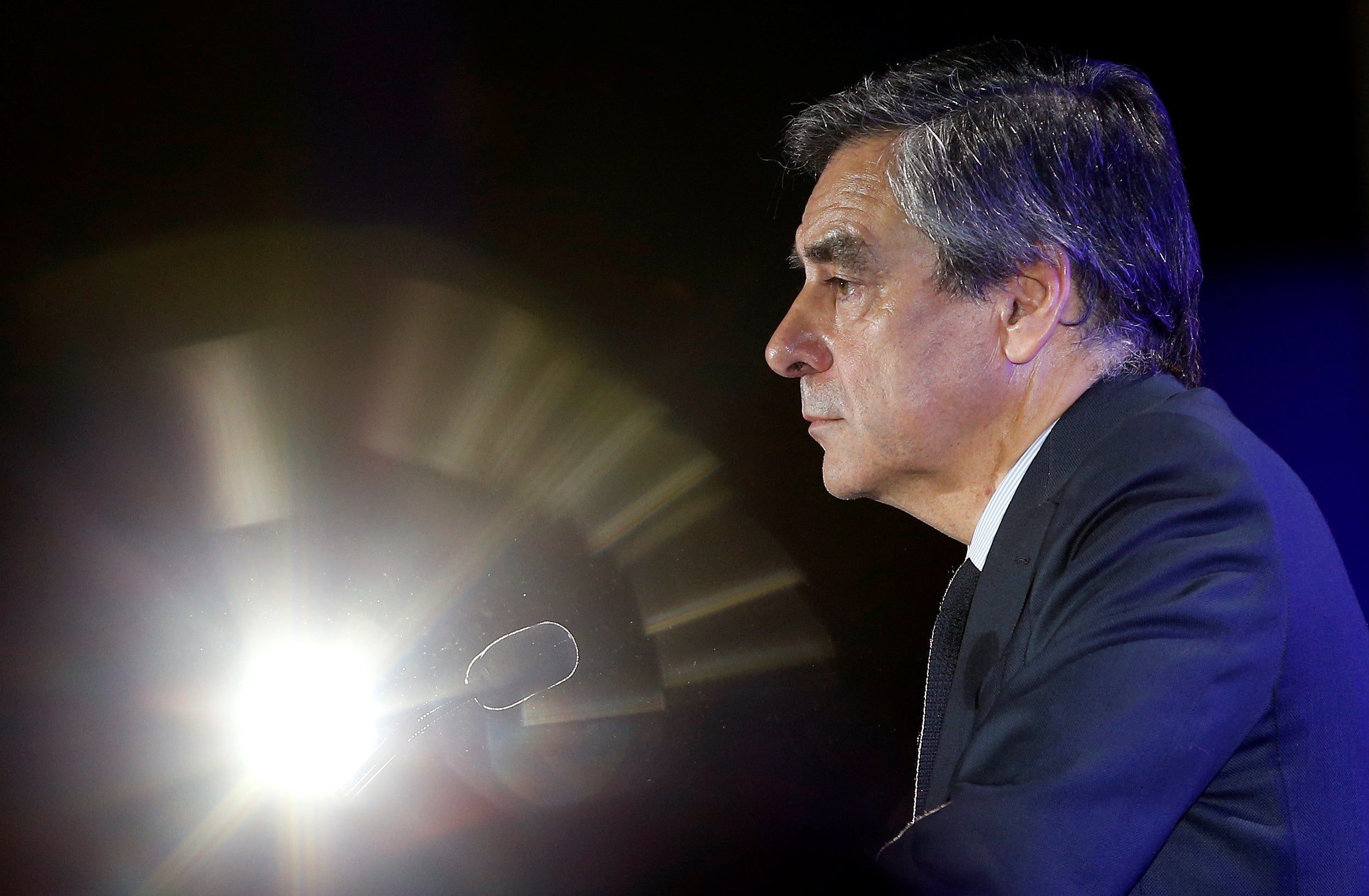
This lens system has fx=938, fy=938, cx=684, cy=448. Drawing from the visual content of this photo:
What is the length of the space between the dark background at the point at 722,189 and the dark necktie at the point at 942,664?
0.51m

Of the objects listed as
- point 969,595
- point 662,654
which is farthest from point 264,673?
point 969,595

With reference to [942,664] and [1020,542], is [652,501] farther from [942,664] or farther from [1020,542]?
[1020,542]

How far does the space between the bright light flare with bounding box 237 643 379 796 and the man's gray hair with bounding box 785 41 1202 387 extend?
43.4 inches

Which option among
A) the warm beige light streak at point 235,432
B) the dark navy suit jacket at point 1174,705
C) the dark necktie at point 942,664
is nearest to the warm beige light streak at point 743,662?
the dark necktie at point 942,664

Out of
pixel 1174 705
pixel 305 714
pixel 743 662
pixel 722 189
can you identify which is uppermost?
pixel 722 189

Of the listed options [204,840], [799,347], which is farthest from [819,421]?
[204,840]

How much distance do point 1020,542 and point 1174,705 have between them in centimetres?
33

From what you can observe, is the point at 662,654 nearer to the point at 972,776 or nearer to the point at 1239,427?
the point at 972,776

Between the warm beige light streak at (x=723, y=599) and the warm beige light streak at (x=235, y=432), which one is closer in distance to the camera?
the warm beige light streak at (x=235, y=432)

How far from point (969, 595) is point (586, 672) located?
2.70 feet

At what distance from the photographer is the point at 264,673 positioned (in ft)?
5.34

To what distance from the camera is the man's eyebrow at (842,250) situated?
1421 millimetres

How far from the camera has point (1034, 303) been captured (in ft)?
4.48

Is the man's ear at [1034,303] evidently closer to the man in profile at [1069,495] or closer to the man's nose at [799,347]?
the man in profile at [1069,495]
